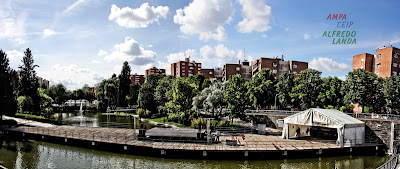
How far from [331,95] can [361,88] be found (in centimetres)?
487

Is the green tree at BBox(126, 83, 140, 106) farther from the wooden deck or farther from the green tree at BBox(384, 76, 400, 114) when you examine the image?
the green tree at BBox(384, 76, 400, 114)

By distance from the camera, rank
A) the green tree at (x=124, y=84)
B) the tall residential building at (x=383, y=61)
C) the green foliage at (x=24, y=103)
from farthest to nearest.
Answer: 1. the green tree at (x=124, y=84)
2. the green foliage at (x=24, y=103)
3. the tall residential building at (x=383, y=61)

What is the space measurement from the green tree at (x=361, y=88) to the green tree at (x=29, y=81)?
70029 mm

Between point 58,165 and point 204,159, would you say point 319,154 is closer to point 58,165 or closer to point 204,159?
point 204,159

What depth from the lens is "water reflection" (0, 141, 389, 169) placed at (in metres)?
21.3

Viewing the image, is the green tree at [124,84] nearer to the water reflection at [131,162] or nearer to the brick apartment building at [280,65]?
the brick apartment building at [280,65]

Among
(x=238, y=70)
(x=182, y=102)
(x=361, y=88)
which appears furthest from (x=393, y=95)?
(x=238, y=70)

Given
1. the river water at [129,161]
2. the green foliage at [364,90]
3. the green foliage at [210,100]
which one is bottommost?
the river water at [129,161]

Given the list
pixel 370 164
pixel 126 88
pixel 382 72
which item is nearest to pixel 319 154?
pixel 370 164

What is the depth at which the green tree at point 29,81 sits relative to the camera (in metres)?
58.4

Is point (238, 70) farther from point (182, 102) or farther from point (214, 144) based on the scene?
point (214, 144)

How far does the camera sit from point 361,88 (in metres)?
38.2

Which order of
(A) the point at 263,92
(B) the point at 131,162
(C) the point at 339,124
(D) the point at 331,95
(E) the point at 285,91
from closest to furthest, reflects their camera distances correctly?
(B) the point at 131,162, (C) the point at 339,124, (D) the point at 331,95, (E) the point at 285,91, (A) the point at 263,92

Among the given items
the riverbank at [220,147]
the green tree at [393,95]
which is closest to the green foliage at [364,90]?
the green tree at [393,95]
